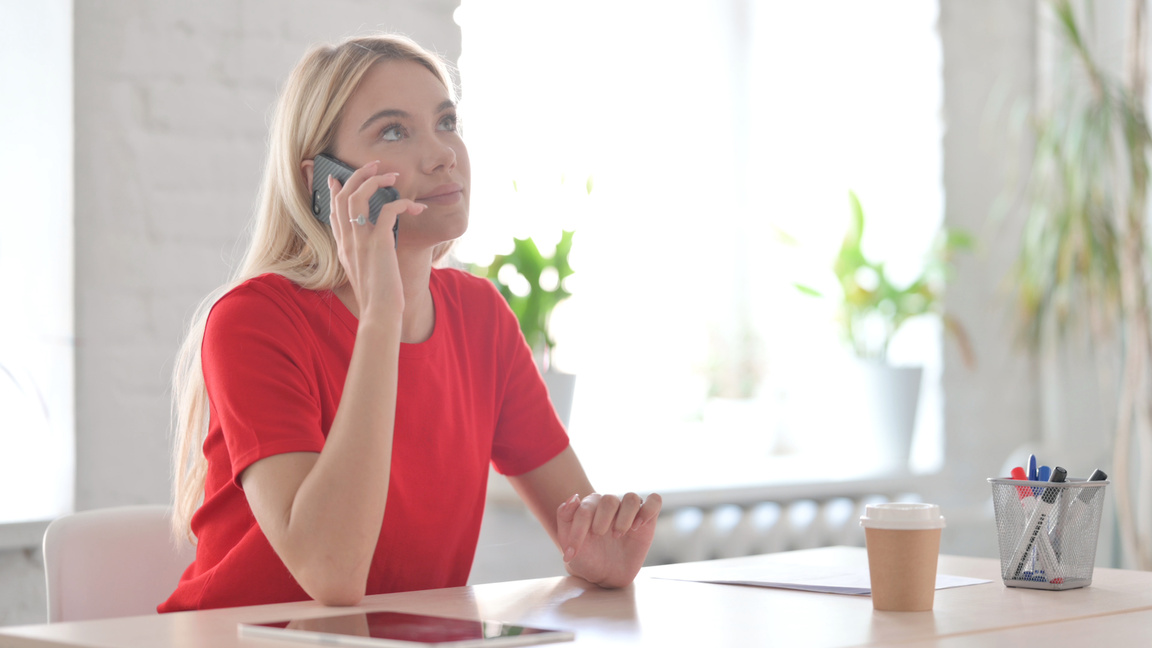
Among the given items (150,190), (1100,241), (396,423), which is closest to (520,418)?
(396,423)

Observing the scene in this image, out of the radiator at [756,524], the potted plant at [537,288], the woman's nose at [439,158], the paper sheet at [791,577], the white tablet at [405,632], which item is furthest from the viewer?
the radiator at [756,524]

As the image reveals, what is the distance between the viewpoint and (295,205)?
1.53 meters

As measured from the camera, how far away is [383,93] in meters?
1.52

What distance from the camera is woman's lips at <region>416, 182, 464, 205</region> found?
4.94 ft

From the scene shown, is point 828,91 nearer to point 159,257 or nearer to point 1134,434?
point 1134,434

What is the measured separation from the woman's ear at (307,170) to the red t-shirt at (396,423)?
0.16 meters

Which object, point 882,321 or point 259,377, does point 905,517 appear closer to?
point 259,377

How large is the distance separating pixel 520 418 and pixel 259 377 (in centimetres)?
45

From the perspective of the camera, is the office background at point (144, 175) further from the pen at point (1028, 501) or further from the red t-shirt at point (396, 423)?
the pen at point (1028, 501)

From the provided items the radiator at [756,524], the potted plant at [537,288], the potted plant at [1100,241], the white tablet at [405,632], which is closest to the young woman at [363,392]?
the white tablet at [405,632]

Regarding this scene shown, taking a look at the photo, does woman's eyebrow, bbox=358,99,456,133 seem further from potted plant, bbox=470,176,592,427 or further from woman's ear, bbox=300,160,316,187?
potted plant, bbox=470,176,592,427

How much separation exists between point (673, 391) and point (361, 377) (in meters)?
2.05

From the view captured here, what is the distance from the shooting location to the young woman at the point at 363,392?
125 centimetres

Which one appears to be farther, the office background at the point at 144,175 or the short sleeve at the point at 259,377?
the office background at the point at 144,175
